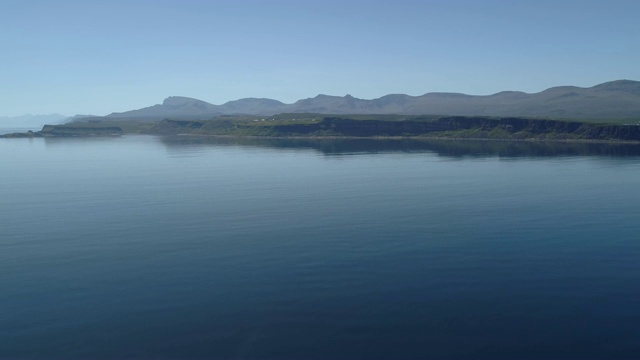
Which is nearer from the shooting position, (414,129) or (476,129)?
(476,129)

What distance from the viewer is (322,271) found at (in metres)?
13.5

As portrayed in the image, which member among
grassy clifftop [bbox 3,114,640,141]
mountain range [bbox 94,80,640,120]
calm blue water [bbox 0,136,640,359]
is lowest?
calm blue water [bbox 0,136,640,359]

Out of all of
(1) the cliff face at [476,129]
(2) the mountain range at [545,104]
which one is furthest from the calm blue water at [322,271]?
(2) the mountain range at [545,104]

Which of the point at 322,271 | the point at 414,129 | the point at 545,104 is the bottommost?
the point at 322,271

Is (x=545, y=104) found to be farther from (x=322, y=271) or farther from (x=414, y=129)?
(x=322, y=271)

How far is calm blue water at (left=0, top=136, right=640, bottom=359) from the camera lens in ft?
33.3

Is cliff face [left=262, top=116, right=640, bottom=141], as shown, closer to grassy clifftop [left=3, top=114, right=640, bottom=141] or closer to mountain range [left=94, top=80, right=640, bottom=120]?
grassy clifftop [left=3, top=114, right=640, bottom=141]

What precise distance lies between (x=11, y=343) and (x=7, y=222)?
416 inches

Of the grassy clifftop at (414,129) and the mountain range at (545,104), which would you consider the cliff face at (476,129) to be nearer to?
the grassy clifftop at (414,129)

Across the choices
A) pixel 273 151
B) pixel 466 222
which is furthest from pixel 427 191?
pixel 273 151

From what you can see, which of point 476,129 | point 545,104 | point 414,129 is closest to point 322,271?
point 476,129

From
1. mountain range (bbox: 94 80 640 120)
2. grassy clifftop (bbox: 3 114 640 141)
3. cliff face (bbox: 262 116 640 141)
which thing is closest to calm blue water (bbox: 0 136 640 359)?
cliff face (bbox: 262 116 640 141)

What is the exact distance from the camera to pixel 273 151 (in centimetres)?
5031

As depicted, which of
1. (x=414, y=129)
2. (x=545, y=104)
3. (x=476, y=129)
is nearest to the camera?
(x=476, y=129)
